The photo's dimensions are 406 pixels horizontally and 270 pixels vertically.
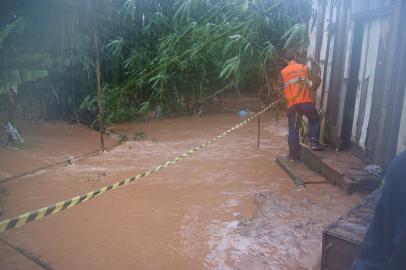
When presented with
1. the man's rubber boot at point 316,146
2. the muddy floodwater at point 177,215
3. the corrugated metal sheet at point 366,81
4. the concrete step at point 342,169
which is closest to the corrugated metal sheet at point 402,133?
the concrete step at point 342,169

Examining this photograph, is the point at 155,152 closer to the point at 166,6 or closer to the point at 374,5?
the point at 374,5

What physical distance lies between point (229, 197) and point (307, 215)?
3.59 ft

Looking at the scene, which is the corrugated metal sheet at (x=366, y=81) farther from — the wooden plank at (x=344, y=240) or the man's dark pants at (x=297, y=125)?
the wooden plank at (x=344, y=240)

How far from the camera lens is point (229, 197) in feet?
15.9

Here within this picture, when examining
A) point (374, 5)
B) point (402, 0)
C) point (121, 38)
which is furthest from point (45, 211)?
point (121, 38)

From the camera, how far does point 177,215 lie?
4.34m

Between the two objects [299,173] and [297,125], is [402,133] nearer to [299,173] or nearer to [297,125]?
[299,173]

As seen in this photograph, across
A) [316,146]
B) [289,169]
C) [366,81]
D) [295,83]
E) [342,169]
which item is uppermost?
[366,81]

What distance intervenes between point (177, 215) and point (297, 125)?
103 inches

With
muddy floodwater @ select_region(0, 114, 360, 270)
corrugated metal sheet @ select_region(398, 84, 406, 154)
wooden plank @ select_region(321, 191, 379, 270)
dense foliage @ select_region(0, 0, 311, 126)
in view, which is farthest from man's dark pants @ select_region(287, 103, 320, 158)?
wooden plank @ select_region(321, 191, 379, 270)

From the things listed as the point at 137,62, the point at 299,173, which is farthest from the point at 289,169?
the point at 137,62

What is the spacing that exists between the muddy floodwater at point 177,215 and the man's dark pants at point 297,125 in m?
0.46

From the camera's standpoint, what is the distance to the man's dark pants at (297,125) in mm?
5695

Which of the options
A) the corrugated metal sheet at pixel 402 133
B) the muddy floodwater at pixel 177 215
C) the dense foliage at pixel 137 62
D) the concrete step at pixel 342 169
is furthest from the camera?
the dense foliage at pixel 137 62
